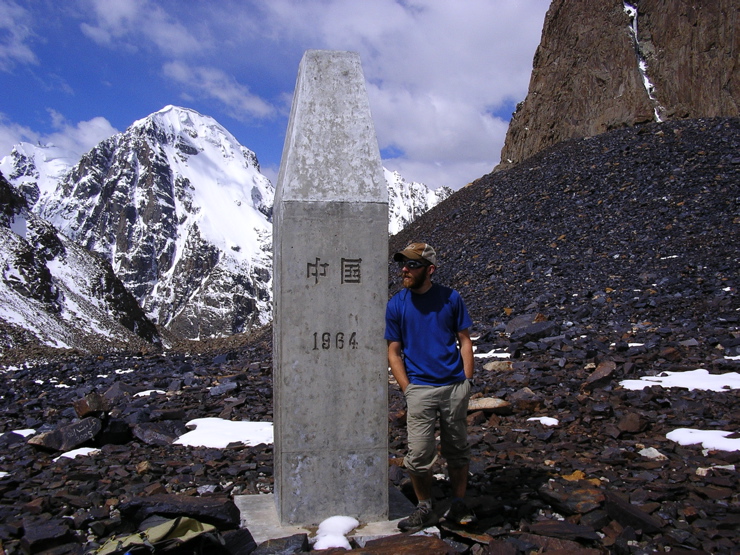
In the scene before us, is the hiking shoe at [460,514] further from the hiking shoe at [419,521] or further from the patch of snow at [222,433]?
the patch of snow at [222,433]

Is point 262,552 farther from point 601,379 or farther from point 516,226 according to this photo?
point 516,226

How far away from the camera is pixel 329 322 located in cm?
488

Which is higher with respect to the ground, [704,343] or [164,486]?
[704,343]

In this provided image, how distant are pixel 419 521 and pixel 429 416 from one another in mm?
806

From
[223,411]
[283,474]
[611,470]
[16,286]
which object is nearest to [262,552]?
[283,474]

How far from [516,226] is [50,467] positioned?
19712 millimetres

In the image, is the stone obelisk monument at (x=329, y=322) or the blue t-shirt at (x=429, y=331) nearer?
the blue t-shirt at (x=429, y=331)

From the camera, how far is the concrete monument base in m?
4.79

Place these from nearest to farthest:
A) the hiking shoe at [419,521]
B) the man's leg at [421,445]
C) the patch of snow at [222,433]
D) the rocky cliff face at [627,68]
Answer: the man's leg at [421,445] < the hiking shoe at [419,521] < the patch of snow at [222,433] < the rocky cliff face at [627,68]

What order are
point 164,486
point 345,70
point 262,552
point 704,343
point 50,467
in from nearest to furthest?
1. point 262,552
2. point 345,70
3. point 164,486
4. point 50,467
5. point 704,343

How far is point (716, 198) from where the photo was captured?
66.2ft

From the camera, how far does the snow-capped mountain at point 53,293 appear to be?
34.1 metres

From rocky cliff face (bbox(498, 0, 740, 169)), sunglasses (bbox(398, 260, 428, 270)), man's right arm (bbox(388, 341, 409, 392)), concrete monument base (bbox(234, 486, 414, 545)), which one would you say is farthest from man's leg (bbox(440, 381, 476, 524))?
rocky cliff face (bbox(498, 0, 740, 169))

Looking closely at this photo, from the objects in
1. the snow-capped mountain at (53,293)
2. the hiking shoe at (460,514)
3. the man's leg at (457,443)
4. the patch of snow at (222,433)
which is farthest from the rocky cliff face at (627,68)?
the hiking shoe at (460,514)
